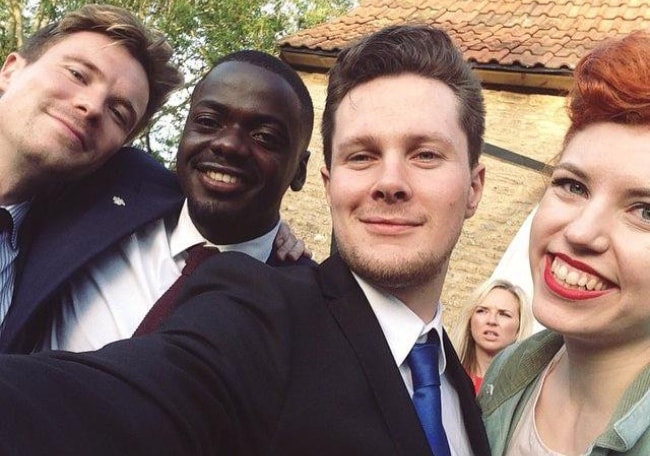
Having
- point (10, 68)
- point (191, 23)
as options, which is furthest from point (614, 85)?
point (191, 23)

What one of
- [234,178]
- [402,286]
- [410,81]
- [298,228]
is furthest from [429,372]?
[298,228]

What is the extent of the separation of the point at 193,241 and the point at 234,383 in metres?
1.14

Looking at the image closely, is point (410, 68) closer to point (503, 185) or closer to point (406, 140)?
point (406, 140)

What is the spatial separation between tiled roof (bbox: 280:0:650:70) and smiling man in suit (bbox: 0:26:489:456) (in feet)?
19.4

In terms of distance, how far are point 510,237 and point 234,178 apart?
5.94 meters

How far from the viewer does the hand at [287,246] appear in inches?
99.7

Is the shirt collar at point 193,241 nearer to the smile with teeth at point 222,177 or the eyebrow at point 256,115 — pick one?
the smile with teeth at point 222,177

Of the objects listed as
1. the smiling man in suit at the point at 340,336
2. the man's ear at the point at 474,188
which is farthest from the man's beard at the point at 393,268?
the man's ear at the point at 474,188

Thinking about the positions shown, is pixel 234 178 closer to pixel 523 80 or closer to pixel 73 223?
pixel 73 223

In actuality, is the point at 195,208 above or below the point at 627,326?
above

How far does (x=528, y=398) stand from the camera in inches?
83.5

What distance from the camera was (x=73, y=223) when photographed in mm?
2172

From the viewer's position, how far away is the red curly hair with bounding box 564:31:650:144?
166 centimetres

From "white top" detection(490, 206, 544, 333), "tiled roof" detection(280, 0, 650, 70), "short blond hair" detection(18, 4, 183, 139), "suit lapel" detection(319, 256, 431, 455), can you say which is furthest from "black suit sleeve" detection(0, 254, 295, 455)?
"tiled roof" detection(280, 0, 650, 70)
